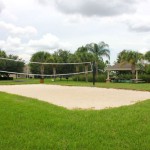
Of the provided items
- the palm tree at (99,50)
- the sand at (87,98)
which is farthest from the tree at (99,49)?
the sand at (87,98)

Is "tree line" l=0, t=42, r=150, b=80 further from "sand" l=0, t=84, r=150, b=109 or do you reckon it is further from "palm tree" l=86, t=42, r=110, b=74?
"sand" l=0, t=84, r=150, b=109

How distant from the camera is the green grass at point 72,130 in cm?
517

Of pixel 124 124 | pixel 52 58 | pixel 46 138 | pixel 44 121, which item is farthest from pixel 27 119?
pixel 52 58

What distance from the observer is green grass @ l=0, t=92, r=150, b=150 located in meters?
5.17

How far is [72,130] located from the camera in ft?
19.4

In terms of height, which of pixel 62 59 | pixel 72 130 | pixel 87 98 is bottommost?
pixel 72 130

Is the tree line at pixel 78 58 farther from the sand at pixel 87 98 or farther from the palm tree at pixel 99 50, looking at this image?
the sand at pixel 87 98

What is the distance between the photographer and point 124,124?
6.43 meters

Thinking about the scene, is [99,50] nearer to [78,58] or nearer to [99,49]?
[99,49]

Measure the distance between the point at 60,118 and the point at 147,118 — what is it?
1.71 meters

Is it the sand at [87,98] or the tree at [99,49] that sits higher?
the tree at [99,49]

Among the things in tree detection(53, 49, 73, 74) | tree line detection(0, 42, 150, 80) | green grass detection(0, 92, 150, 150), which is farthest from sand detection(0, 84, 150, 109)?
tree detection(53, 49, 73, 74)

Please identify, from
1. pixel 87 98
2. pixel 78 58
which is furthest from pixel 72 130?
pixel 78 58

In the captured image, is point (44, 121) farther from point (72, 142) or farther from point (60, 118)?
point (72, 142)
